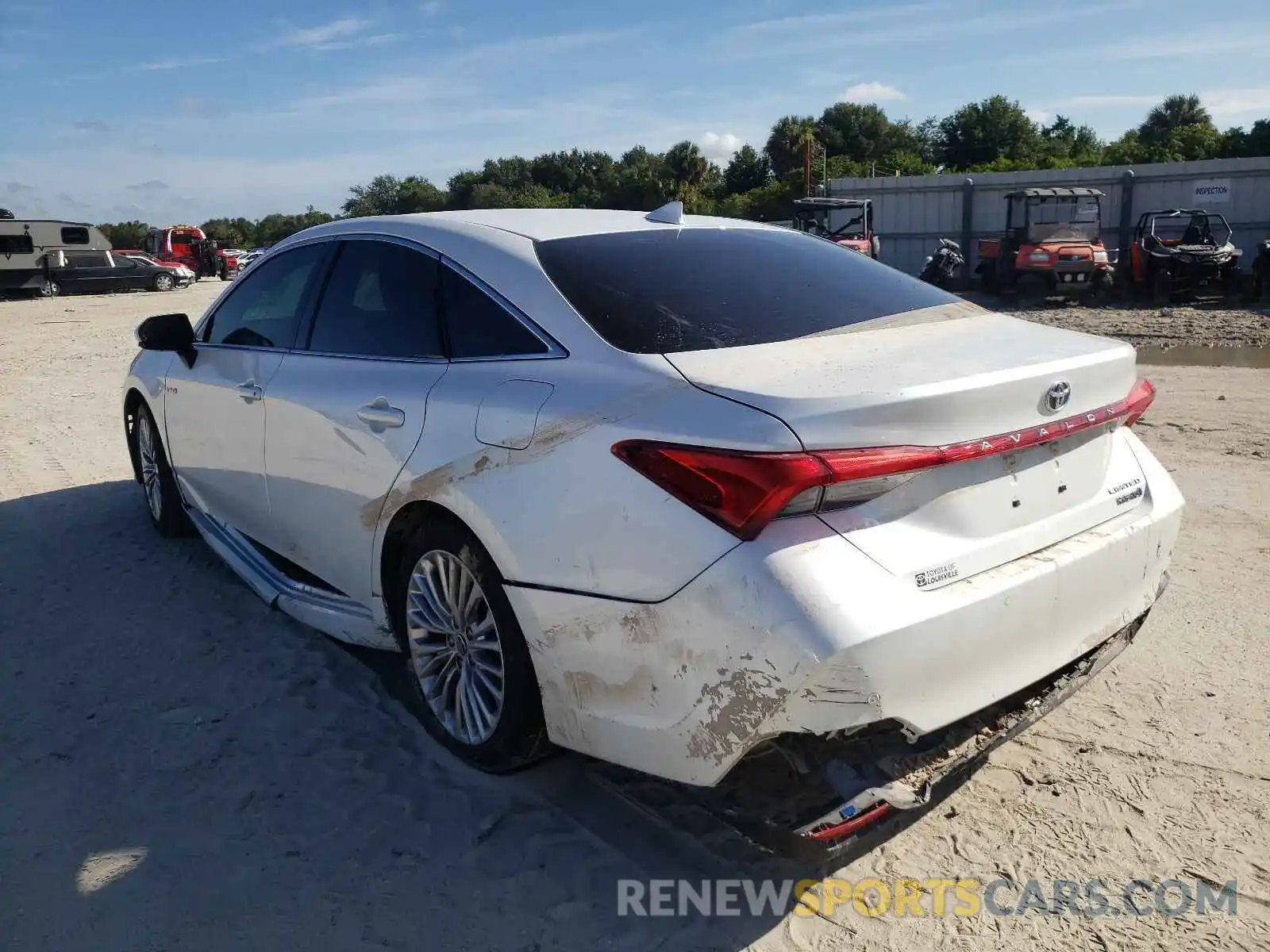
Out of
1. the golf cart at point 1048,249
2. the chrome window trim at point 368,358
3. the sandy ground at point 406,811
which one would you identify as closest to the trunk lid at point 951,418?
the sandy ground at point 406,811

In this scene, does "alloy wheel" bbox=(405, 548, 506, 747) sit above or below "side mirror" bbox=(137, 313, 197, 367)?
below

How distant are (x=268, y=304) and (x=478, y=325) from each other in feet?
5.23

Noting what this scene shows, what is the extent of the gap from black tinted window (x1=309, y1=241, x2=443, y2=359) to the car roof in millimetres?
149

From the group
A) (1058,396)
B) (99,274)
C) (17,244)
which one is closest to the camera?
(1058,396)

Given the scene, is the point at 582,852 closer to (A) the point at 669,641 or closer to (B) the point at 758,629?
(A) the point at 669,641

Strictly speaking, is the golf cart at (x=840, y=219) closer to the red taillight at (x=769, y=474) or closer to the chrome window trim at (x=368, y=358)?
the chrome window trim at (x=368, y=358)

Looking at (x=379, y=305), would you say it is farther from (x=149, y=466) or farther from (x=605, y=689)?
(x=149, y=466)

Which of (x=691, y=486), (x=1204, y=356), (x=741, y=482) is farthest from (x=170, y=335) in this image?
(x=1204, y=356)

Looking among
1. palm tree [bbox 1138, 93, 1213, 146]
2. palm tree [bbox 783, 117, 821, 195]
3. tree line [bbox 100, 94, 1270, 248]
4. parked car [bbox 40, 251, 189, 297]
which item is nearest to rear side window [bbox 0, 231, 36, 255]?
parked car [bbox 40, 251, 189, 297]

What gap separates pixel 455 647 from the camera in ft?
10.0

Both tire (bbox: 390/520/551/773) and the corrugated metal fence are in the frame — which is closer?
tire (bbox: 390/520/551/773)

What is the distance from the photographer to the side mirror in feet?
15.2

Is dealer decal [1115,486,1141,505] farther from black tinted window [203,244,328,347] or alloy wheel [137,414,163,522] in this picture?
alloy wheel [137,414,163,522]

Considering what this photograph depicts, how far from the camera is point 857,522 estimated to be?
2.23 metres
